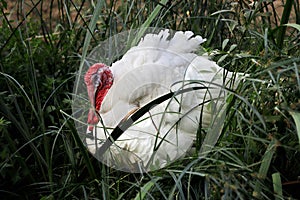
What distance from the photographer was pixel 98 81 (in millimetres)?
1899

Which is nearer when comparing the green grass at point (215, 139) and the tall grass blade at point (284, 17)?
the green grass at point (215, 139)

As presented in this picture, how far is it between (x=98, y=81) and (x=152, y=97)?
0.23 meters

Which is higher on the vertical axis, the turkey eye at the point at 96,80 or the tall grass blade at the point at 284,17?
the tall grass blade at the point at 284,17

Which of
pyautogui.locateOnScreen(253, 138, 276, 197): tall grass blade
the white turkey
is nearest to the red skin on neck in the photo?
the white turkey

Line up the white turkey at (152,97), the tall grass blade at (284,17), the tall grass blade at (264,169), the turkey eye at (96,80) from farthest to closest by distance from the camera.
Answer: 1. the turkey eye at (96,80)
2. the white turkey at (152,97)
3. the tall grass blade at (284,17)
4. the tall grass blade at (264,169)

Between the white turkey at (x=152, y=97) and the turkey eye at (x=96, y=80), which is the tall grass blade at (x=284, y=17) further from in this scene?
the turkey eye at (x=96, y=80)

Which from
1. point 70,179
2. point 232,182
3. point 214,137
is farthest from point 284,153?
point 70,179

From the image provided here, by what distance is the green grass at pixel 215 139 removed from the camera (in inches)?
47.7

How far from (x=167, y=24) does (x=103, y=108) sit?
1.35 ft

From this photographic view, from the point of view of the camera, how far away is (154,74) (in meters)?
1.73

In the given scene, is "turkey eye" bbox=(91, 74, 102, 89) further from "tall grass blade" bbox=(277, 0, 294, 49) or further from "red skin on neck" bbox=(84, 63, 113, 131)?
"tall grass blade" bbox=(277, 0, 294, 49)

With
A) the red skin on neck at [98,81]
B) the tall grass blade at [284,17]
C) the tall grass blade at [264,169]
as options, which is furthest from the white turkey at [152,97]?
the tall grass blade at [264,169]

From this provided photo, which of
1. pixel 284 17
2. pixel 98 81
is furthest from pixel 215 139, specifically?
pixel 98 81

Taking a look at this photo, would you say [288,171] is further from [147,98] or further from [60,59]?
[60,59]
